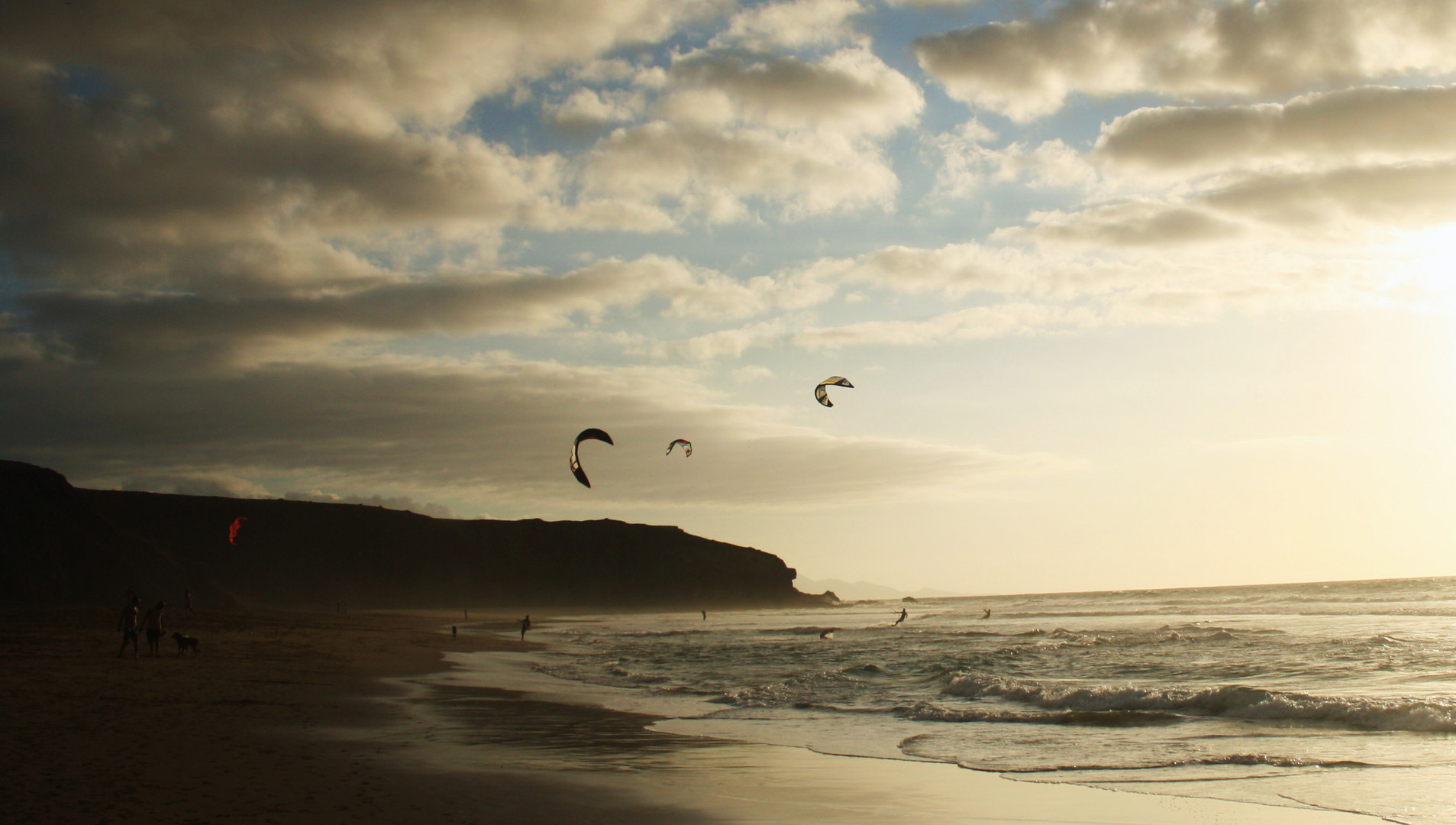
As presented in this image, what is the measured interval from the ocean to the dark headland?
6540 cm

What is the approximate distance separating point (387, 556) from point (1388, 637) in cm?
9830

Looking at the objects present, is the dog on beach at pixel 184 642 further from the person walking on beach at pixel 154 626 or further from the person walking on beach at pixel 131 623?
the person walking on beach at pixel 131 623

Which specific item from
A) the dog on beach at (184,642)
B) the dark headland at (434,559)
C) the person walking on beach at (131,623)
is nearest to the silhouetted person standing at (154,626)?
the dog on beach at (184,642)

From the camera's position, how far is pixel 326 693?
16.2m

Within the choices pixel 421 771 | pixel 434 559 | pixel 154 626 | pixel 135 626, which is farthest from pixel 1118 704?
pixel 434 559

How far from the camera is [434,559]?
108 metres

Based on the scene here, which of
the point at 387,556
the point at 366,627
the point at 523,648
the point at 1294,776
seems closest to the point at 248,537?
the point at 387,556

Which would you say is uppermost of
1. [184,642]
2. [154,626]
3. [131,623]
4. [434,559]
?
[131,623]

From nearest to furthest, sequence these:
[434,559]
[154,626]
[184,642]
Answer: [154,626], [184,642], [434,559]

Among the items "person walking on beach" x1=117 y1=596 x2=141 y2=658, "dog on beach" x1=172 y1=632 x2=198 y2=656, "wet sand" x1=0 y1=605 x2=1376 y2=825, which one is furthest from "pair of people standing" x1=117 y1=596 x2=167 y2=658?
"wet sand" x1=0 y1=605 x2=1376 y2=825

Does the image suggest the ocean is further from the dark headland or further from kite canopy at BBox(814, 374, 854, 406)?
the dark headland

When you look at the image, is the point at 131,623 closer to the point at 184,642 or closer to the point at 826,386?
the point at 184,642

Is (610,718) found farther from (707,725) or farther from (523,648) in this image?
(523,648)

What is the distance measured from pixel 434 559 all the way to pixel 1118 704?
337 ft
